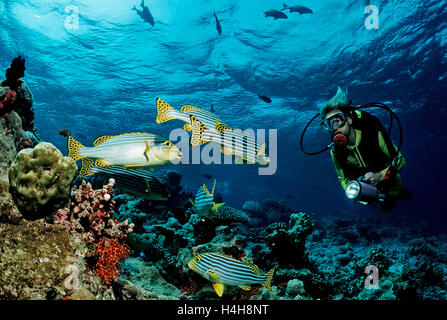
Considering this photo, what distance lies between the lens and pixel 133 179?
11.5ft

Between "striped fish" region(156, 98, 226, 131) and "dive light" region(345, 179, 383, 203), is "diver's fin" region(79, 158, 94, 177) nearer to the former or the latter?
"striped fish" region(156, 98, 226, 131)

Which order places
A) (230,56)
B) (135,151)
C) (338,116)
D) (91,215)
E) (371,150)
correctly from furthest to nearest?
(230,56) → (338,116) → (371,150) → (91,215) → (135,151)

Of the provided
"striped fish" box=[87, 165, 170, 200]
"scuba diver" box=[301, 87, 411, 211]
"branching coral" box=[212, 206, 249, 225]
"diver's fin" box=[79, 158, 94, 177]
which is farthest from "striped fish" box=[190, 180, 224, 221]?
"scuba diver" box=[301, 87, 411, 211]

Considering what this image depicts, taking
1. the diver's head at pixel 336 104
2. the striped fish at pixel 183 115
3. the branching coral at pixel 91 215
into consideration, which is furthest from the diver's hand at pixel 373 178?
the branching coral at pixel 91 215

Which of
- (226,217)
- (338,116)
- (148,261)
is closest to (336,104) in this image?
(338,116)

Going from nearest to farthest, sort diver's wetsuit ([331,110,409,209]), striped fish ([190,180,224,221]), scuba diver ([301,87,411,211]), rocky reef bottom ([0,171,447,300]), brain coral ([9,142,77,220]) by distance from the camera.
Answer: rocky reef bottom ([0,171,447,300]) < brain coral ([9,142,77,220]) < scuba diver ([301,87,411,211]) < diver's wetsuit ([331,110,409,209]) < striped fish ([190,180,224,221])

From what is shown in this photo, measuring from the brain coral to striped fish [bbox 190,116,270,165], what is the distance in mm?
1688

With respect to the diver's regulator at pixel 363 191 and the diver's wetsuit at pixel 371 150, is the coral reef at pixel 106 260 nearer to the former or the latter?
the diver's regulator at pixel 363 191

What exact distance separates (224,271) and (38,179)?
2.58 meters

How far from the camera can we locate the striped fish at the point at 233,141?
10.3 ft

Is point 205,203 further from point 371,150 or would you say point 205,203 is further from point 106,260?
point 371,150

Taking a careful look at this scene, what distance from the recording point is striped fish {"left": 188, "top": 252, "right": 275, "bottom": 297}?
3148mm

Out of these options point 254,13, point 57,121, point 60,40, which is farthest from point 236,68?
point 57,121

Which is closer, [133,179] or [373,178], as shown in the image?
[373,178]
